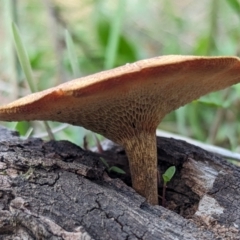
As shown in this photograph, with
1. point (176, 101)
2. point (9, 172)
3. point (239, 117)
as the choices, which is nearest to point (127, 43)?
point (239, 117)

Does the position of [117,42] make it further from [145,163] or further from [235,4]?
[145,163]

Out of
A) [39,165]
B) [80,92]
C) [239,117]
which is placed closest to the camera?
[80,92]

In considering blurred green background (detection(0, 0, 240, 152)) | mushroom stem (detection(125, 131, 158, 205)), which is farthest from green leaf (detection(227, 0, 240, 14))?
mushroom stem (detection(125, 131, 158, 205))

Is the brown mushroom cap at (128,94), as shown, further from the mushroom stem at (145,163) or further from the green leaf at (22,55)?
the green leaf at (22,55)

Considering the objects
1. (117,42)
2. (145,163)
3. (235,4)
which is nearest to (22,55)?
(145,163)

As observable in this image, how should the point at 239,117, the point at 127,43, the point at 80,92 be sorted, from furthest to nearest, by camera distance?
the point at 127,43
the point at 239,117
the point at 80,92

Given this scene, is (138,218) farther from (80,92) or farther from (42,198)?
(80,92)

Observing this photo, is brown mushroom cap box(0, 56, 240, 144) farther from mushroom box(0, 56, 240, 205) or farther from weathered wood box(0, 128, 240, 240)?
weathered wood box(0, 128, 240, 240)
